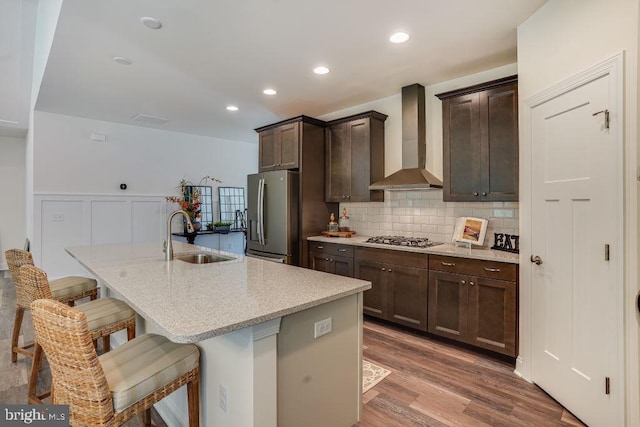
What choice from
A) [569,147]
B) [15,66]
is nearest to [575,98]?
[569,147]

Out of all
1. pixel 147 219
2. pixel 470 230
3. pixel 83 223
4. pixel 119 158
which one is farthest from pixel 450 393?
pixel 119 158

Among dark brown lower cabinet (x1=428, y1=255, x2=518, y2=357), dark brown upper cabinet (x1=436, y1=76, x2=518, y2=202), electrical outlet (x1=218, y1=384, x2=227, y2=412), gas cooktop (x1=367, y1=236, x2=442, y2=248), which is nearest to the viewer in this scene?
electrical outlet (x1=218, y1=384, x2=227, y2=412)

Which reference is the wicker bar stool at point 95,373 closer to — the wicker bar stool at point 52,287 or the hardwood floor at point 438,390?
the hardwood floor at point 438,390

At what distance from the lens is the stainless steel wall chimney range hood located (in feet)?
12.1

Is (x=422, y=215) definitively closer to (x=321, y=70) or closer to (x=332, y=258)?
(x=332, y=258)

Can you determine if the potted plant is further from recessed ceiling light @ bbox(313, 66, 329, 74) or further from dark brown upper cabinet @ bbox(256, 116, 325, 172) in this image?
recessed ceiling light @ bbox(313, 66, 329, 74)

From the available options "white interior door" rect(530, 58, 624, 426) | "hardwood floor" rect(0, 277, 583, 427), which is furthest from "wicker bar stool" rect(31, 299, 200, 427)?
"white interior door" rect(530, 58, 624, 426)

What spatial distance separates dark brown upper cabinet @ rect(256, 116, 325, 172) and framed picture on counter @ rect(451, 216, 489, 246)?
6.97 ft

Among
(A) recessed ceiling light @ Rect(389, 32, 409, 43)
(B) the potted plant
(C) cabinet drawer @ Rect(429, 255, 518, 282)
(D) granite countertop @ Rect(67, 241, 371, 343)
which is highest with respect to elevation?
(A) recessed ceiling light @ Rect(389, 32, 409, 43)

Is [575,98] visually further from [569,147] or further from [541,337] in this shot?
[541,337]

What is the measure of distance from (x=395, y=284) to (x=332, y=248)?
94cm

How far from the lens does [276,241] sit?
4.47 meters

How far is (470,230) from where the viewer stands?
10.9 feet

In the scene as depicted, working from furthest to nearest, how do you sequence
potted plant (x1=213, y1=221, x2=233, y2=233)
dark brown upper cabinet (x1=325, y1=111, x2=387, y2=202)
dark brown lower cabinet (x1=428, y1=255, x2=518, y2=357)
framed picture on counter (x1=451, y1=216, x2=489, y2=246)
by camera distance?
1. potted plant (x1=213, y1=221, x2=233, y2=233)
2. dark brown upper cabinet (x1=325, y1=111, x2=387, y2=202)
3. framed picture on counter (x1=451, y1=216, x2=489, y2=246)
4. dark brown lower cabinet (x1=428, y1=255, x2=518, y2=357)
